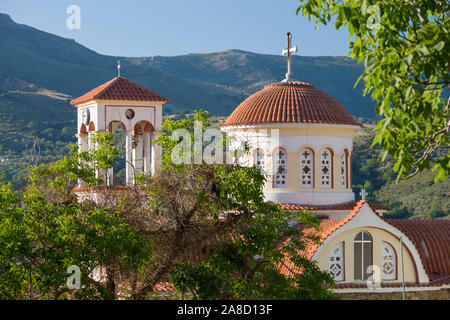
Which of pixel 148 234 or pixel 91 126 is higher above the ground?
pixel 91 126

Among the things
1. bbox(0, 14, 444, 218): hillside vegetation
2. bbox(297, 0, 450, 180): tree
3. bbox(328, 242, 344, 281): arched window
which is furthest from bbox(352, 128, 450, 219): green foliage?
bbox(297, 0, 450, 180): tree

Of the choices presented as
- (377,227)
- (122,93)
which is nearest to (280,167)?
(377,227)

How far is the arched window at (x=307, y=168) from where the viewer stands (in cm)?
2350

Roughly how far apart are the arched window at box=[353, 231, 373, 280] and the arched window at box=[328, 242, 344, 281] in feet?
1.42

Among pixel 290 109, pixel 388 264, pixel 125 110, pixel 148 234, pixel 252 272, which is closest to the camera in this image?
pixel 148 234

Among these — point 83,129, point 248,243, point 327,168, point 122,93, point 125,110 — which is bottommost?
point 248,243

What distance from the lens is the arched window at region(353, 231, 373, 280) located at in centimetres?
2066

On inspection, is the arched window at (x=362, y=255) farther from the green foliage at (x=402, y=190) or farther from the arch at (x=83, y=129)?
the green foliage at (x=402, y=190)

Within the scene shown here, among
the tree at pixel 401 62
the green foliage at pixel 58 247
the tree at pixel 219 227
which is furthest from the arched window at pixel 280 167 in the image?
the tree at pixel 401 62

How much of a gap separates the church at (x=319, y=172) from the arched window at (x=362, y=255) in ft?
0.09

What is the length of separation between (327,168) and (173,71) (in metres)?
115

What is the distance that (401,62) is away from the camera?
816 cm

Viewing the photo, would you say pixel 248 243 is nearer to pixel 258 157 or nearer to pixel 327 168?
pixel 258 157

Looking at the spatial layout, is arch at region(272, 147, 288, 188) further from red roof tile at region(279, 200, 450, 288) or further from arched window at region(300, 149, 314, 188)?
red roof tile at region(279, 200, 450, 288)
